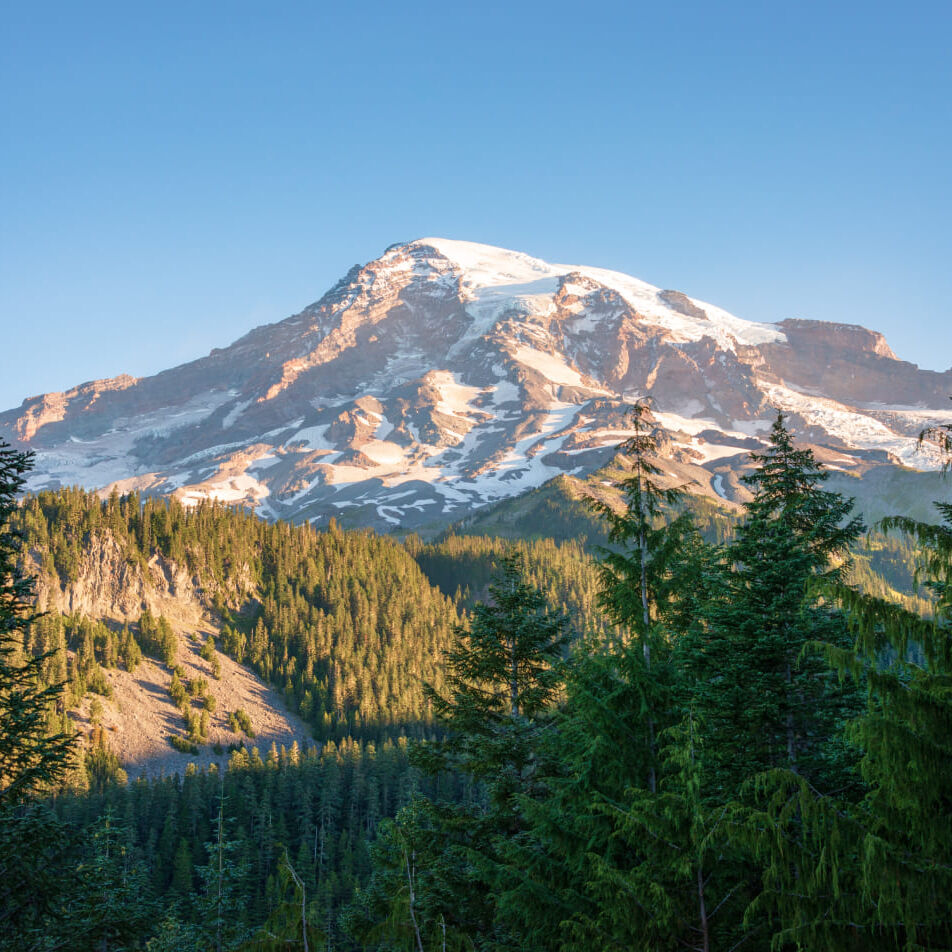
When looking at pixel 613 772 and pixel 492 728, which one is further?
pixel 492 728

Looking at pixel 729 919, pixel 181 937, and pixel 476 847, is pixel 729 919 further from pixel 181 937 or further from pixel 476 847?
pixel 181 937

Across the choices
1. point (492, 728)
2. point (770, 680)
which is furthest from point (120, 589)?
point (770, 680)

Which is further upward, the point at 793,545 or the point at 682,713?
the point at 793,545

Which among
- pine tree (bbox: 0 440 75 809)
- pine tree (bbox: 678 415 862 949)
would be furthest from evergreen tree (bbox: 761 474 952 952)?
pine tree (bbox: 0 440 75 809)

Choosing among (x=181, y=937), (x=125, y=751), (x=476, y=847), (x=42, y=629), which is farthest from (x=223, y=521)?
(x=476, y=847)

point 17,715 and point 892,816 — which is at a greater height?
point 892,816

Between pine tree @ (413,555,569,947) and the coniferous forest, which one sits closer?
the coniferous forest

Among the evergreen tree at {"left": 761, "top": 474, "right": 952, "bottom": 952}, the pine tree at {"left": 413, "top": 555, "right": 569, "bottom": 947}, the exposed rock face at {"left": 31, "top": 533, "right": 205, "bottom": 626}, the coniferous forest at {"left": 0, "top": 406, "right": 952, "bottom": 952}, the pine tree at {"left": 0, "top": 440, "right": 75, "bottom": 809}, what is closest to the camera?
the evergreen tree at {"left": 761, "top": 474, "right": 952, "bottom": 952}

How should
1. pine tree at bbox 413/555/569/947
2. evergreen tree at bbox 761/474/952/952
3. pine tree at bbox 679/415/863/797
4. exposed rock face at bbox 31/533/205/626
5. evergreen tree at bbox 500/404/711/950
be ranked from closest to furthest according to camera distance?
evergreen tree at bbox 761/474/952/952, evergreen tree at bbox 500/404/711/950, pine tree at bbox 679/415/863/797, pine tree at bbox 413/555/569/947, exposed rock face at bbox 31/533/205/626

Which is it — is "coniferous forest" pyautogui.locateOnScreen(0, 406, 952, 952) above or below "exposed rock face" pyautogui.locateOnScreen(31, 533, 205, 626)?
above

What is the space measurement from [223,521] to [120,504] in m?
24.6

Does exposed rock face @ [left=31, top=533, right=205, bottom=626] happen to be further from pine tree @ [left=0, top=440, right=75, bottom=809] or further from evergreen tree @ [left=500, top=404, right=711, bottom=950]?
evergreen tree @ [left=500, top=404, right=711, bottom=950]

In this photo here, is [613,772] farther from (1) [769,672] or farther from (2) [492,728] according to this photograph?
(2) [492,728]

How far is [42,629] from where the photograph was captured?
130 metres
